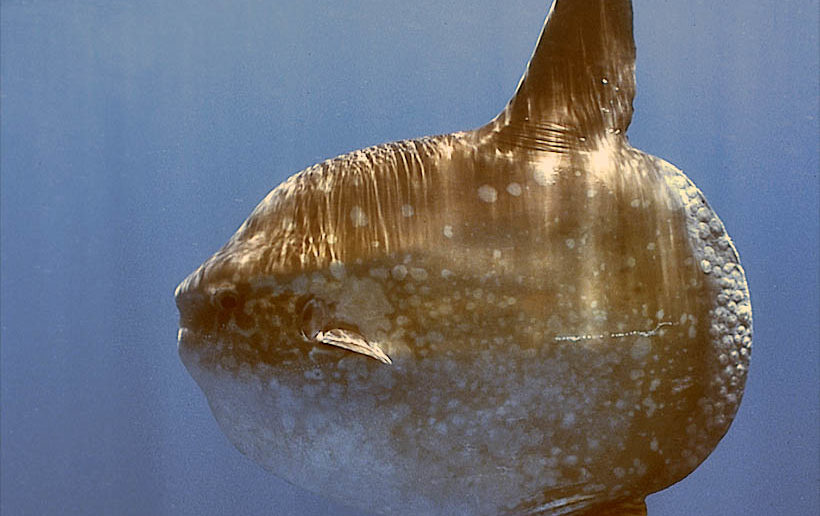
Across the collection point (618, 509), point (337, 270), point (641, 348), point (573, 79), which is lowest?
point (618, 509)

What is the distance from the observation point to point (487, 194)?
0.83 meters

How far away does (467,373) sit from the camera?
0.79 meters

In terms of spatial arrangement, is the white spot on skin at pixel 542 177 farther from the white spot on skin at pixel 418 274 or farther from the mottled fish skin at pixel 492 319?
the white spot on skin at pixel 418 274

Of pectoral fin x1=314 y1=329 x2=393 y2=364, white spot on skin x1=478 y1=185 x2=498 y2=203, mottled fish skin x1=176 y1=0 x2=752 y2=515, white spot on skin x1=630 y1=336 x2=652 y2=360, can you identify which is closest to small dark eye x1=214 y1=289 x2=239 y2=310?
mottled fish skin x1=176 y1=0 x2=752 y2=515

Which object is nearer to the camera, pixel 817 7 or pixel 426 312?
pixel 426 312

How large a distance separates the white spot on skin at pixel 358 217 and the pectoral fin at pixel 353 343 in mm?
125

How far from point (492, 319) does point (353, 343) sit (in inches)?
6.1

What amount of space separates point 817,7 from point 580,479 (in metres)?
1.53

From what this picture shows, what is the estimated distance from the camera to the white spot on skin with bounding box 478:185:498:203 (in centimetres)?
83

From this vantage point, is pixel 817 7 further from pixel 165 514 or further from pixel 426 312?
pixel 165 514

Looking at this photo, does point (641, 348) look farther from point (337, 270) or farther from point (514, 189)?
point (337, 270)

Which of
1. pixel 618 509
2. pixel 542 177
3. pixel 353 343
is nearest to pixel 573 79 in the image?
pixel 542 177

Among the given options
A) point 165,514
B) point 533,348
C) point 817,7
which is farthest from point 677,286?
point 165,514

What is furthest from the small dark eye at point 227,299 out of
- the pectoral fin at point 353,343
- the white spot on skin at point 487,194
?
the white spot on skin at point 487,194
